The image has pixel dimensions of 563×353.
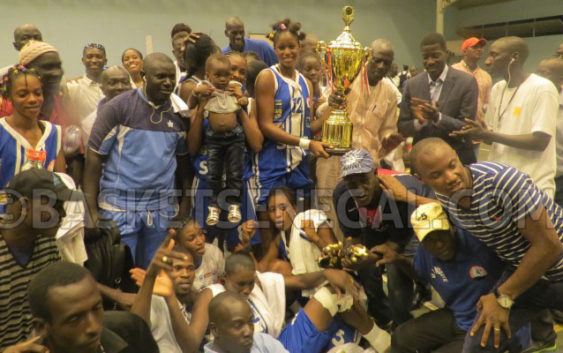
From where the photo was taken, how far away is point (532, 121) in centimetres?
425

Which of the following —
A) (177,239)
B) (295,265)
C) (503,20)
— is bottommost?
(295,265)

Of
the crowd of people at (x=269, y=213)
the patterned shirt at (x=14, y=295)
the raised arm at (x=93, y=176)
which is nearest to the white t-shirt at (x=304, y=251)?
the crowd of people at (x=269, y=213)

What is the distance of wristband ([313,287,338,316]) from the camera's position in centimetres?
351

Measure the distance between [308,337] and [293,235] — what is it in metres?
0.80

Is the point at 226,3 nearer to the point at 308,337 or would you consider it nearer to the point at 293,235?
the point at 293,235

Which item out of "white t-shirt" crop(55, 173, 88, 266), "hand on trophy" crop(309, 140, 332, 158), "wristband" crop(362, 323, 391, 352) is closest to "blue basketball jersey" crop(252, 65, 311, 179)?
"hand on trophy" crop(309, 140, 332, 158)

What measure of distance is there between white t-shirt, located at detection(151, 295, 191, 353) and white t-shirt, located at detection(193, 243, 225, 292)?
453 millimetres

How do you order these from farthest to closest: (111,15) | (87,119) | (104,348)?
1. (111,15)
2. (87,119)
3. (104,348)

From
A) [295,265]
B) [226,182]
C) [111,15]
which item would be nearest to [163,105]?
[226,182]

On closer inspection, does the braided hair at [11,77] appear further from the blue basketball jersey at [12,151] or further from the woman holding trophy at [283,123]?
the woman holding trophy at [283,123]

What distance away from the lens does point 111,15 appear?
11.2 m

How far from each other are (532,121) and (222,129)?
221cm

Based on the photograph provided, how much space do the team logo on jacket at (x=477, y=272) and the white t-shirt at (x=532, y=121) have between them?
125 cm

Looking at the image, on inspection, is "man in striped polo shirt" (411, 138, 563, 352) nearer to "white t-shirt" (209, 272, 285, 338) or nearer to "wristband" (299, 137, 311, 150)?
"wristband" (299, 137, 311, 150)
